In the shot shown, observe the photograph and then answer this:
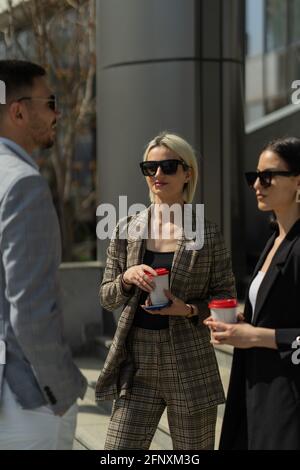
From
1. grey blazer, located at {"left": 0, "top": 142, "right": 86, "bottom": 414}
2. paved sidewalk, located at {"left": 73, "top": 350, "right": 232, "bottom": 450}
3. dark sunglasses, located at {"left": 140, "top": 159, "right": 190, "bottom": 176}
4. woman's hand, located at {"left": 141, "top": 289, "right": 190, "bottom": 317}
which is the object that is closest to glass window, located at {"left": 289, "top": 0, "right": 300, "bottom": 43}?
paved sidewalk, located at {"left": 73, "top": 350, "right": 232, "bottom": 450}

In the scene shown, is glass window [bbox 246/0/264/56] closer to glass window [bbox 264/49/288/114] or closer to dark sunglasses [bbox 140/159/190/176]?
glass window [bbox 264/49/288/114]

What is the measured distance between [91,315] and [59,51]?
533cm

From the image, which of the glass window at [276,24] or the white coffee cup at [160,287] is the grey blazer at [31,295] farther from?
the glass window at [276,24]

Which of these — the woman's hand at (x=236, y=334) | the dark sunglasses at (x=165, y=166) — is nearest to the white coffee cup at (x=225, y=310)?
the woman's hand at (x=236, y=334)

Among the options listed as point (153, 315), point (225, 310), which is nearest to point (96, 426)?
point (153, 315)

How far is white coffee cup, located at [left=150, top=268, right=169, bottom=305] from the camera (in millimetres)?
3605

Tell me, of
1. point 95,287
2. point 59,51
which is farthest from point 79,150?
point 95,287

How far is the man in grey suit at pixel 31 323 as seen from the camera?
275 centimetres

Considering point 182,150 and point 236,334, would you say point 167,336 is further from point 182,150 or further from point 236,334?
point 182,150

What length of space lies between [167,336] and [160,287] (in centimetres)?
34

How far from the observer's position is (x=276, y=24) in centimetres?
1591

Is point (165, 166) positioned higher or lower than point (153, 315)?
higher

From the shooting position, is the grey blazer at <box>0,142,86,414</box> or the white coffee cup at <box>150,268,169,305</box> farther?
the white coffee cup at <box>150,268,169,305</box>

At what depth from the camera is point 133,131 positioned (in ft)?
25.7
